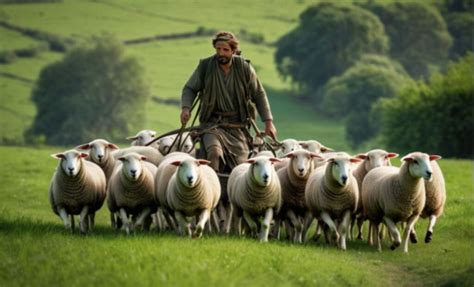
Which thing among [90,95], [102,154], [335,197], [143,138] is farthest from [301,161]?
[90,95]

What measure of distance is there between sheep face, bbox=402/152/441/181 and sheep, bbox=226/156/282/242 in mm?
1713

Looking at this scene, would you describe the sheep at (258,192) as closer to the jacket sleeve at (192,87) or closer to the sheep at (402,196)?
the sheep at (402,196)

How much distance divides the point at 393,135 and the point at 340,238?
47513 mm

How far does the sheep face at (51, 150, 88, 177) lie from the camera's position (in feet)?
46.8

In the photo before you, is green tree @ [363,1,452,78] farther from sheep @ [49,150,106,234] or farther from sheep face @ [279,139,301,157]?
sheep @ [49,150,106,234]

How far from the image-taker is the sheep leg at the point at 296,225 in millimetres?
14562

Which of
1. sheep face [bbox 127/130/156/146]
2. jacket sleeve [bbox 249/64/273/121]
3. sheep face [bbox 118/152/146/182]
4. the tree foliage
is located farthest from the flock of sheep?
the tree foliage

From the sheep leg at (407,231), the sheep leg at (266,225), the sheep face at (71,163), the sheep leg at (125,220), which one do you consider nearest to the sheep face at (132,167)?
the sheep leg at (125,220)

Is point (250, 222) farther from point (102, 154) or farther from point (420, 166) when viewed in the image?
point (102, 154)

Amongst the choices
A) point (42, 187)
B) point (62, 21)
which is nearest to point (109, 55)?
point (62, 21)

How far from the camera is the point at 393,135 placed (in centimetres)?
6103

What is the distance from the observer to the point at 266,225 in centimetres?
1394

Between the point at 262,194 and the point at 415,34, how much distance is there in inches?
3367

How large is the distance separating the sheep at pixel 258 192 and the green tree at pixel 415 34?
3243 inches
